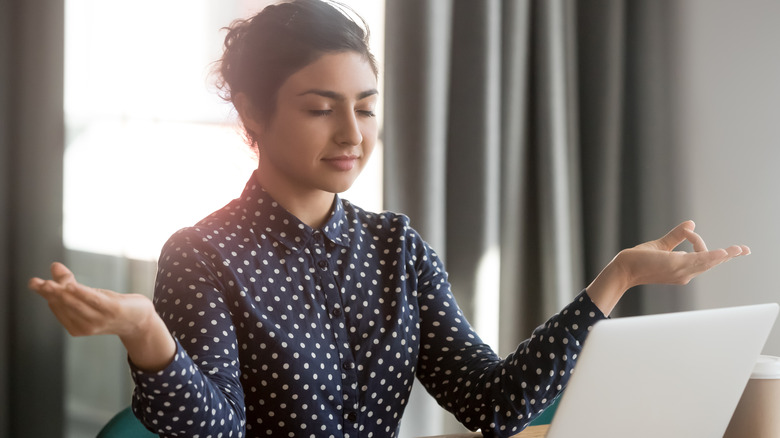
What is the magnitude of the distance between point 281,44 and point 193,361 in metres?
0.48

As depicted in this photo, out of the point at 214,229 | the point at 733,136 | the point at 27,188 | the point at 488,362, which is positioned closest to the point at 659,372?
the point at 488,362

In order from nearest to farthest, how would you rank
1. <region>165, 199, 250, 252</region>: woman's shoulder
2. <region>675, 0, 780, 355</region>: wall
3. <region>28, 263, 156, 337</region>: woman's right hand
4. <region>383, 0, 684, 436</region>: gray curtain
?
<region>28, 263, 156, 337</region>: woman's right hand
<region>165, 199, 250, 252</region>: woman's shoulder
<region>675, 0, 780, 355</region>: wall
<region>383, 0, 684, 436</region>: gray curtain

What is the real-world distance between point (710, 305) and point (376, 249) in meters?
1.09

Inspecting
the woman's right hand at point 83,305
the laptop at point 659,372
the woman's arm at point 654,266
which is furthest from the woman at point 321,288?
the woman's right hand at point 83,305

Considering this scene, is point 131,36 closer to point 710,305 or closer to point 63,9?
point 63,9

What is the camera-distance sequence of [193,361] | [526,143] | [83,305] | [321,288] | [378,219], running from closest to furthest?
[83,305] → [193,361] → [321,288] → [378,219] → [526,143]

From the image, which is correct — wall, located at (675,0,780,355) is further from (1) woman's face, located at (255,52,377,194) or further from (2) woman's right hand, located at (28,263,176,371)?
(2) woman's right hand, located at (28,263,176,371)

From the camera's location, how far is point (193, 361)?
3.22ft

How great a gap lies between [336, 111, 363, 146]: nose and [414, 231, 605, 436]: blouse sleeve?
274 mm

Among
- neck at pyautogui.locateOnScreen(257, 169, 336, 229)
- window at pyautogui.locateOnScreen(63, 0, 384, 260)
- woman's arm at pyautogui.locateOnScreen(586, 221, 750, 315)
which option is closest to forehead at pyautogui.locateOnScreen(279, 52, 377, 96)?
neck at pyautogui.locateOnScreen(257, 169, 336, 229)

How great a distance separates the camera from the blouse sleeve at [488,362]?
112cm

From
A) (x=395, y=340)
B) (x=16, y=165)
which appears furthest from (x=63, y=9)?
(x=395, y=340)

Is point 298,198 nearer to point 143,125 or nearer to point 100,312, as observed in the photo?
point 100,312

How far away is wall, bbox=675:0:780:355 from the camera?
1.87 metres
